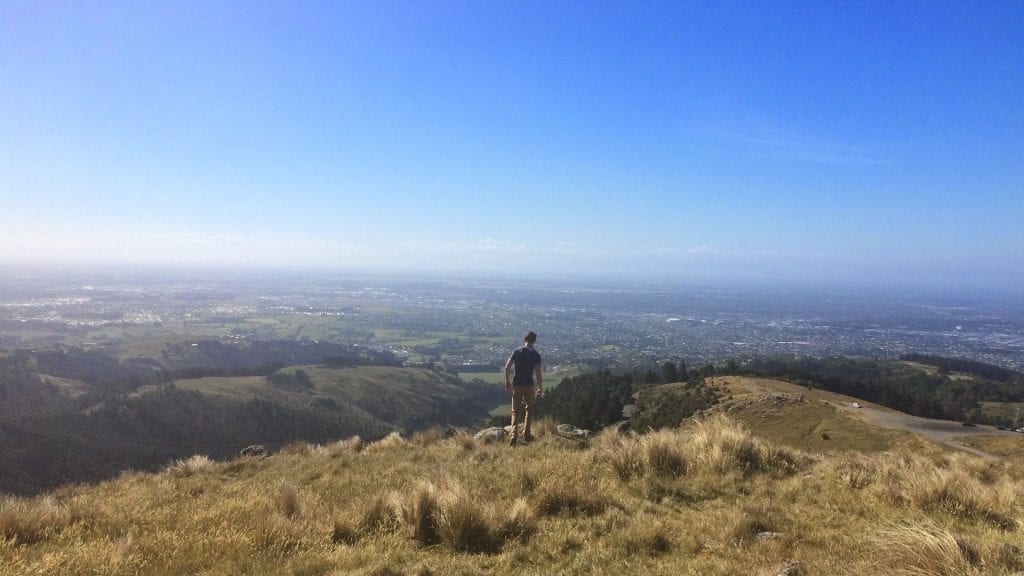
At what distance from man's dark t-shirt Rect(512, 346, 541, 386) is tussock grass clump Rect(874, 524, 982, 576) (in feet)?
25.1

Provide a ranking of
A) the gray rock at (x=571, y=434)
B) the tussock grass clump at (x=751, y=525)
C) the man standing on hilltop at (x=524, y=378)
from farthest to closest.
Result: the gray rock at (x=571, y=434) → the man standing on hilltop at (x=524, y=378) → the tussock grass clump at (x=751, y=525)

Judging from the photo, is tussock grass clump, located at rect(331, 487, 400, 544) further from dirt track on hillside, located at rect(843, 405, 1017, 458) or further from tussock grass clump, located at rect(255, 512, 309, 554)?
dirt track on hillside, located at rect(843, 405, 1017, 458)

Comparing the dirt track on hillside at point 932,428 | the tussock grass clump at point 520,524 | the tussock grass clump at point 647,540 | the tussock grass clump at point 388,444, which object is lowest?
the dirt track on hillside at point 932,428

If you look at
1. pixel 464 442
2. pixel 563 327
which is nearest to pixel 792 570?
pixel 464 442

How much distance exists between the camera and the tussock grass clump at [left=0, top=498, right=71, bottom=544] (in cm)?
564

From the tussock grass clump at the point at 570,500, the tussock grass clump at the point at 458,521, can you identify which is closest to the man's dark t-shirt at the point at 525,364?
the tussock grass clump at the point at 570,500

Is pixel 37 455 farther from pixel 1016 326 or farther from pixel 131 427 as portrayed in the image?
pixel 1016 326

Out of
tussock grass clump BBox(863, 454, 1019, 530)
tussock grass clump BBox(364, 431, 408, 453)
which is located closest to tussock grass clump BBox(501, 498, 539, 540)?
tussock grass clump BBox(863, 454, 1019, 530)

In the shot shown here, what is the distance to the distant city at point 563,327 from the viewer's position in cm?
10450

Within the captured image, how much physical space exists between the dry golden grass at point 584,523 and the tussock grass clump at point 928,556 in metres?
0.02

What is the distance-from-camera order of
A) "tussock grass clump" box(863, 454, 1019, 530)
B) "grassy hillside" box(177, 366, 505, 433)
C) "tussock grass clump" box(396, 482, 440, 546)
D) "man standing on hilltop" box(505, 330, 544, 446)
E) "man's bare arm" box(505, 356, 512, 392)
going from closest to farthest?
"tussock grass clump" box(396, 482, 440, 546) → "tussock grass clump" box(863, 454, 1019, 530) → "man's bare arm" box(505, 356, 512, 392) → "man standing on hilltop" box(505, 330, 544, 446) → "grassy hillside" box(177, 366, 505, 433)

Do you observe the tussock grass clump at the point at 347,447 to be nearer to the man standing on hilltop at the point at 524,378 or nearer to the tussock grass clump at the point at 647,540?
the man standing on hilltop at the point at 524,378

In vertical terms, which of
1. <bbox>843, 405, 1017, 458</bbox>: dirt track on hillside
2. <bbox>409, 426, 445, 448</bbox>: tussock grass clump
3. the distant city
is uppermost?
<bbox>409, 426, 445, 448</bbox>: tussock grass clump

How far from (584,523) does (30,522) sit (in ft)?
21.3
